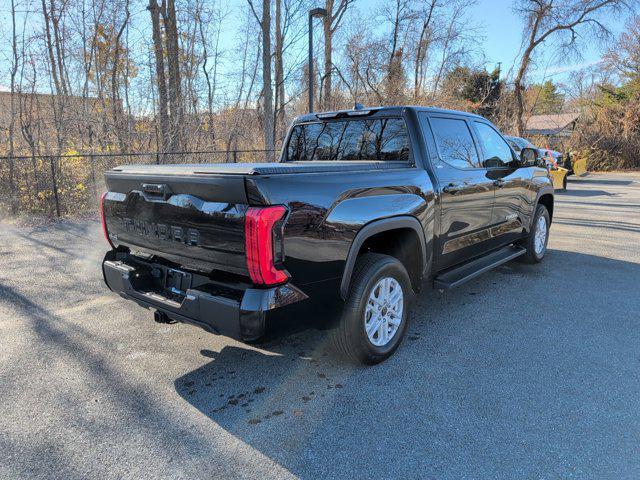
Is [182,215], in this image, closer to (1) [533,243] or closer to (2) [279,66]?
(1) [533,243]

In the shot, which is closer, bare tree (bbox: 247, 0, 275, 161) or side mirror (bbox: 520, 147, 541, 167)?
side mirror (bbox: 520, 147, 541, 167)

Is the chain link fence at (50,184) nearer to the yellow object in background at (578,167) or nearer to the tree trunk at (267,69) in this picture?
the tree trunk at (267,69)

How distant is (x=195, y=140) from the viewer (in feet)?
48.4

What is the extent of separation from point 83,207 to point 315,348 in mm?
8386

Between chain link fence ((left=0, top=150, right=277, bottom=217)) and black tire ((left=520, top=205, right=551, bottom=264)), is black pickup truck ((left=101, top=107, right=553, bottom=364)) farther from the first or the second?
chain link fence ((left=0, top=150, right=277, bottom=217))

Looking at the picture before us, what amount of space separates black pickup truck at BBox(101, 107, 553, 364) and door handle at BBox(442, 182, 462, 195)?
2cm

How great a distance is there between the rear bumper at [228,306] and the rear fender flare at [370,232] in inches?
15.2

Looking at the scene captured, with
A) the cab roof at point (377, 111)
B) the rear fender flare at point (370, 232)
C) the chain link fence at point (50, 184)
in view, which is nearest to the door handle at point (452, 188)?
the rear fender flare at point (370, 232)

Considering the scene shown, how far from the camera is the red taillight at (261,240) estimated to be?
8.06 feet

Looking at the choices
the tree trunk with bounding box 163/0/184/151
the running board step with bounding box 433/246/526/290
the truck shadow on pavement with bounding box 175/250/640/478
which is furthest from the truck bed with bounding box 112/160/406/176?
the tree trunk with bounding box 163/0/184/151

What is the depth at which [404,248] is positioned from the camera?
3.73 m

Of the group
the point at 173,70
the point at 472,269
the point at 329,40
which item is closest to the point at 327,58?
the point at 329,40

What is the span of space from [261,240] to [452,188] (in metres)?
2.25

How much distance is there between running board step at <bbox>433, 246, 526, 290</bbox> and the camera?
13.3ft
